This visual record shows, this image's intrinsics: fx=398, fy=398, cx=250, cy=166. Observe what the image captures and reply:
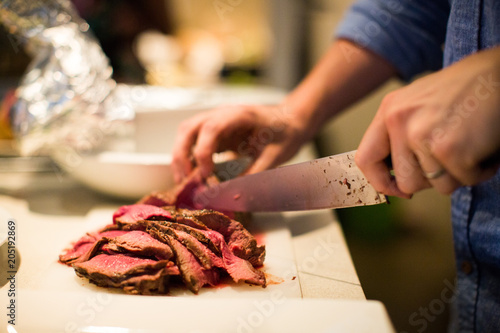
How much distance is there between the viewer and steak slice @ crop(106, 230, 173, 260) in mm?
681

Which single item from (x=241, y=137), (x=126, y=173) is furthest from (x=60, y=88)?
(x=241, y=137)

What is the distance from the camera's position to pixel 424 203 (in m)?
2.03

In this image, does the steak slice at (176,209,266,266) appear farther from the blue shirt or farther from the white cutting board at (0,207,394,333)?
the blue shirt

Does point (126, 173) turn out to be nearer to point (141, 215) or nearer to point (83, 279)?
point (141, 215)

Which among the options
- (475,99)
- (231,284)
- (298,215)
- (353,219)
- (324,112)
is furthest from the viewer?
(353,219)

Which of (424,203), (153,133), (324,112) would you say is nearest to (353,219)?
(424,203)

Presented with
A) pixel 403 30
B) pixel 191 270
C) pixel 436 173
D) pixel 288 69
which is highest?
pixel 403 30

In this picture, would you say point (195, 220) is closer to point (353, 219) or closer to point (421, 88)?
point (421, 88)

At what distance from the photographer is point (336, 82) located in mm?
1154

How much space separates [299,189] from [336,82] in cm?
47

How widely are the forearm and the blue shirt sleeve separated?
0.10 ft

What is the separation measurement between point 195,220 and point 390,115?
0.41 metres

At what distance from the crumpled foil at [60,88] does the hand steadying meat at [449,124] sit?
0.84 meters

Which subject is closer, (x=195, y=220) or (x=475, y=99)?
(x=475, y=99)
